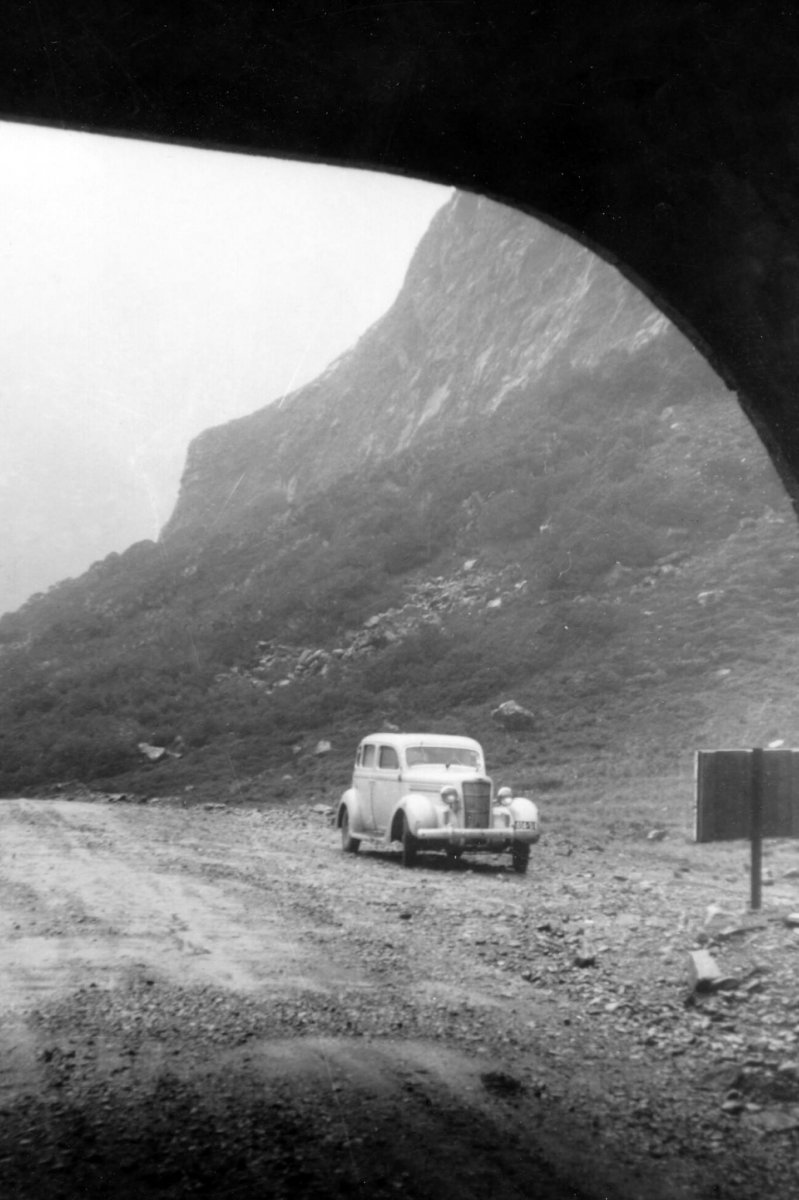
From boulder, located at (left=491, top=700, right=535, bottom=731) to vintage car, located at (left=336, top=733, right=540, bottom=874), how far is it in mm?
4718

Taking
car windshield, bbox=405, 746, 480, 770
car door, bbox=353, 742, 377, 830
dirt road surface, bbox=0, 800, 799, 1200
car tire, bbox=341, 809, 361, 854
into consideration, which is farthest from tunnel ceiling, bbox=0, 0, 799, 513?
car tire, bbox=341, 809, 361, 854

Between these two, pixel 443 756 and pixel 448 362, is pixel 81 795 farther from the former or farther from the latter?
pixel 448 362

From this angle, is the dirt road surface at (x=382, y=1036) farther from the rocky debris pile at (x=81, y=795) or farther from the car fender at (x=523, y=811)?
the rocky debris pile at (x=81, y=795)

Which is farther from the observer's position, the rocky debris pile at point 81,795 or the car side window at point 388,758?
the rocky debris pile at point 81,795

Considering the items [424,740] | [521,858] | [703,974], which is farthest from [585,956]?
[424,740]

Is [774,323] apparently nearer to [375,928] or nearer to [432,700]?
[375,928]

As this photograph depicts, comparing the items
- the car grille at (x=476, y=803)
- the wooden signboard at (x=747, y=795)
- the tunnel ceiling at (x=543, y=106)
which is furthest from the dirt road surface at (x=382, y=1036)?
the tunnel ceiling at (x=543, y=106)

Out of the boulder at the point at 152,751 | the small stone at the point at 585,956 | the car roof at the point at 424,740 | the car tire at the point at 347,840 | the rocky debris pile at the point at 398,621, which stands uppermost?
the rocky debris pile at the point at 398,621

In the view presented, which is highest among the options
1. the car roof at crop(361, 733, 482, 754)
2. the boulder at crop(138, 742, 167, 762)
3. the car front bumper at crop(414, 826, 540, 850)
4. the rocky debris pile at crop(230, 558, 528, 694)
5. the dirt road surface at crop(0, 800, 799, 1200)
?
the rocky debris pile at crop(230, 558, 528, 694)

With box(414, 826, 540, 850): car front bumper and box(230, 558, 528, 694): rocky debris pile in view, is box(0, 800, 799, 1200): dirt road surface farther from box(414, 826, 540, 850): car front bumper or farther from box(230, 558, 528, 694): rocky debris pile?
box(230, 558, 528, 694): rocky debris pile

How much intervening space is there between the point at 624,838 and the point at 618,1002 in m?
5.87

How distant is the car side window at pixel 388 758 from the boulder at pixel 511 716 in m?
5.10

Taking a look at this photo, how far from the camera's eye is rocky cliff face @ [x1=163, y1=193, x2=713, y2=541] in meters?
21.6

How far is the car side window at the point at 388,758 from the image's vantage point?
29.3 ft
